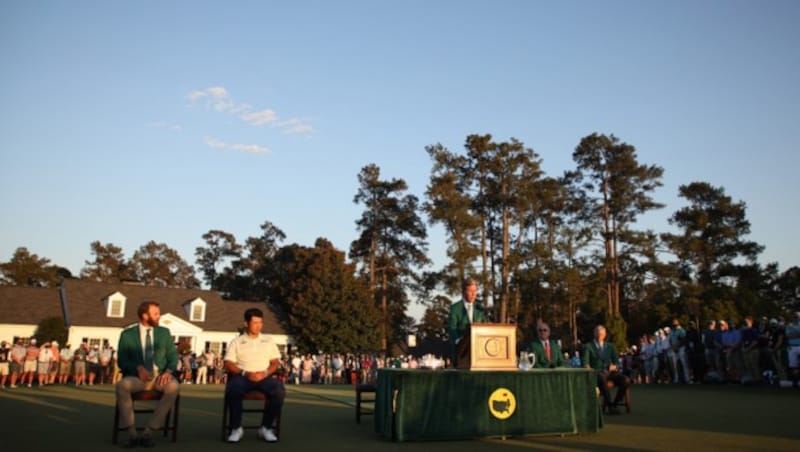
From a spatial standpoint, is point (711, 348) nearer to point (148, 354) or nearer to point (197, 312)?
point (148, 354)

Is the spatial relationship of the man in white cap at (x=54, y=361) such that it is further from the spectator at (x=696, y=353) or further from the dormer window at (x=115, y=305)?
the dormer window at (x=115, y=305)

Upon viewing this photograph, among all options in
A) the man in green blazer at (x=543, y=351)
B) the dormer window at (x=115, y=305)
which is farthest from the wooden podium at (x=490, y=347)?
the dormer window at (x=115, y=305)

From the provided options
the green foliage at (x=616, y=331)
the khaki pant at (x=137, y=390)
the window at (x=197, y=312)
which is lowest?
the khaki pant at (x=137, y=390)

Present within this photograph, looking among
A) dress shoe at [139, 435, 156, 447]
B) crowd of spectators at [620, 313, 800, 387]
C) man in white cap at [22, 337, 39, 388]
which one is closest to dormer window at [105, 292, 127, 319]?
man in white cap at [22, 337, 39, 388]

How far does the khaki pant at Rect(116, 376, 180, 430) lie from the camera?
650cm

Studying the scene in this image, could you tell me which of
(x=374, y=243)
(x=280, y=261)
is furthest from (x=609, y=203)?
(x=280, y=261)

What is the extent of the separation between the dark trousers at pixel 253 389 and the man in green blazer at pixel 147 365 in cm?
63

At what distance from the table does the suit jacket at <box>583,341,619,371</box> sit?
9.41 ft

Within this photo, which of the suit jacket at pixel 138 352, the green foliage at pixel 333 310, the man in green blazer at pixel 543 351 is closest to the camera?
the suit jacket at pixel 138 352

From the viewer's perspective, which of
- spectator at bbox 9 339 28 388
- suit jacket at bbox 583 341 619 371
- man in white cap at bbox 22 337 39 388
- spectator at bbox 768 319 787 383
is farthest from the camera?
man in white cap at bbox 22 337 39 388

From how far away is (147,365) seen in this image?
7.02 meters

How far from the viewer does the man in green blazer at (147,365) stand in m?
6.59

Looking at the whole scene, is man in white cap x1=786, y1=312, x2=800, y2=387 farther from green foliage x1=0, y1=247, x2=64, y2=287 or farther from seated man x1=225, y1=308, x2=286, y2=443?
green foliage x1=0, y1=247, x2=64, y2=287

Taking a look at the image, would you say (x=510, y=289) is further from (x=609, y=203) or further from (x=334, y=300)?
(x=334, y=300)
